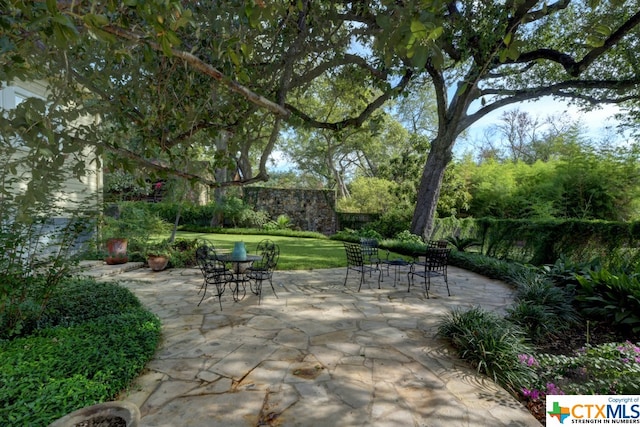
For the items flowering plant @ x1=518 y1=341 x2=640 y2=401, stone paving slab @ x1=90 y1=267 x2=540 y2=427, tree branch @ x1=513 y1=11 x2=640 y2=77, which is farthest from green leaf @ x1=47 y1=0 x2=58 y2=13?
tree branch @ x1=513 y1=11 x2=640 y2=77

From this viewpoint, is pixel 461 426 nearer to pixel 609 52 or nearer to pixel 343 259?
pixel 343 259

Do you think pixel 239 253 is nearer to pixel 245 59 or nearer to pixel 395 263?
pixel 395 263

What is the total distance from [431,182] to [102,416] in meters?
9.89

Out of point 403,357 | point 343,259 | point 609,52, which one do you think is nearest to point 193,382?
point 403,357

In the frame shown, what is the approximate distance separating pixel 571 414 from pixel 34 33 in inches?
170

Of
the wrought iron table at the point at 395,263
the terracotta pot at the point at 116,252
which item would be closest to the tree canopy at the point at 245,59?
the wrought iron table at the point at 395,263

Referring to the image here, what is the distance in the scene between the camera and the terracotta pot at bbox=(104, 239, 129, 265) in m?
7.32

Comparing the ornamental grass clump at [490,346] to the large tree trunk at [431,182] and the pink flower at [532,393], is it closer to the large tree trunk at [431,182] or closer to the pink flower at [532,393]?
the pink flower at [532,393]

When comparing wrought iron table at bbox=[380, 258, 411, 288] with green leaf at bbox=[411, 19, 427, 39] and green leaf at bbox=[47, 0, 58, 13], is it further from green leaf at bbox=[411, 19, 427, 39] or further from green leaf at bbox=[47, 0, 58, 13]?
green leaf at bbox=[47, 0, 58, 13]


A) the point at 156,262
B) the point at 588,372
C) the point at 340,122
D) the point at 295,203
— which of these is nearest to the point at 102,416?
the point at 588,372

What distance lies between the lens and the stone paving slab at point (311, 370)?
7.42 ft

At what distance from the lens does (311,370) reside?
2.85m

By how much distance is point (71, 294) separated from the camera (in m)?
4.11

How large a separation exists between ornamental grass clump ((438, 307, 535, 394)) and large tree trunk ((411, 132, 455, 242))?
274 inches
